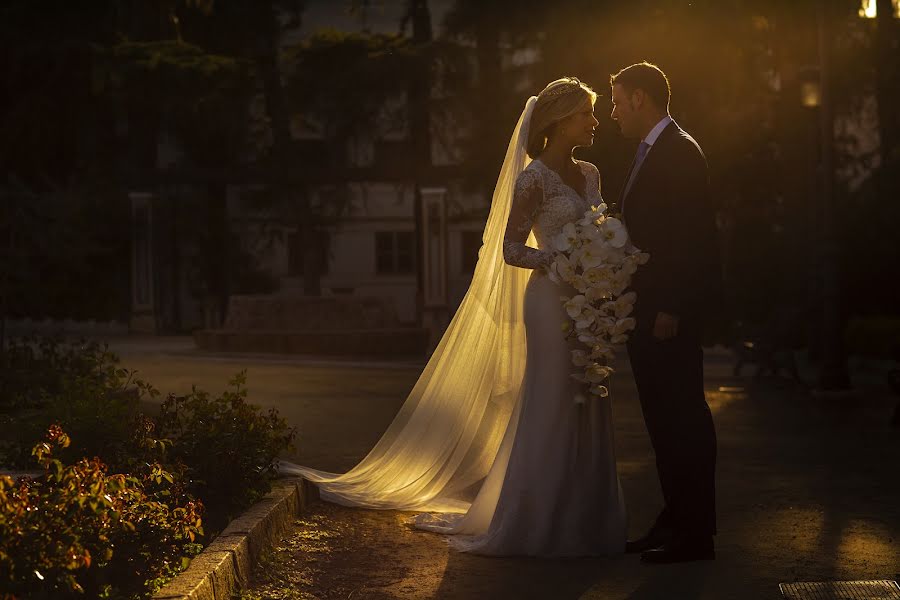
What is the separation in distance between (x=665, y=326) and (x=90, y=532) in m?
3.08

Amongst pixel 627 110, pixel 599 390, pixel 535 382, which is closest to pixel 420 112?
pixel 535 382

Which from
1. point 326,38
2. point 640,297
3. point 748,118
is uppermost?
point 326,38

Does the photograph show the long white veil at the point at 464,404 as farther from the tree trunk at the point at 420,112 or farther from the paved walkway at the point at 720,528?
the tree trunk at the point at 420,112

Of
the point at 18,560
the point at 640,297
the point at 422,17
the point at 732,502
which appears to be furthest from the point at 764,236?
the point at 18,560

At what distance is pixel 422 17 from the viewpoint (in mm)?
39500

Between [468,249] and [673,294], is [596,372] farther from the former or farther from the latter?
[468,249]

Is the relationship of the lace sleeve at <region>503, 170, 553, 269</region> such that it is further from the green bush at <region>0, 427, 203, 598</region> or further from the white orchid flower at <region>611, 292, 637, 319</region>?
the green bush at <region>0, 427, 203, 598</region>

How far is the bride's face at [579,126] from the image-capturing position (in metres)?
8.05

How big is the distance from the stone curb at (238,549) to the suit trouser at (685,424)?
2.17m

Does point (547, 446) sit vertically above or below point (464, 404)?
below

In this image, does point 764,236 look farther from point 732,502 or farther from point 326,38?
point 732,502

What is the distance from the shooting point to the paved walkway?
707 cm

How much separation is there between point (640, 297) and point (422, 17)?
32796 mm

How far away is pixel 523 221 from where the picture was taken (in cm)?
815
